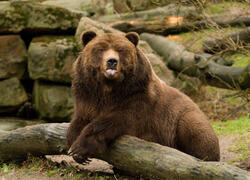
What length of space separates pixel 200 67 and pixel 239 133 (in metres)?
2.72

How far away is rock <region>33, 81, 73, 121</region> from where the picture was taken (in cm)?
965

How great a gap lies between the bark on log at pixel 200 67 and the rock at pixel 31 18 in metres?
3.58

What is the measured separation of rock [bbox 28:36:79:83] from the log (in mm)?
4124

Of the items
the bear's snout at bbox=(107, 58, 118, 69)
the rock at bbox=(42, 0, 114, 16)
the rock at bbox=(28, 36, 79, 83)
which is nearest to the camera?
the bear's snout at bbox=(107, 58, 118, 69)

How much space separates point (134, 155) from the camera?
13.7 ft

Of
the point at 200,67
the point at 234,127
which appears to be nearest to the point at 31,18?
the point at 200,67

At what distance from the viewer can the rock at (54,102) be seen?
965cm

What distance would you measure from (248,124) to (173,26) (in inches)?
301

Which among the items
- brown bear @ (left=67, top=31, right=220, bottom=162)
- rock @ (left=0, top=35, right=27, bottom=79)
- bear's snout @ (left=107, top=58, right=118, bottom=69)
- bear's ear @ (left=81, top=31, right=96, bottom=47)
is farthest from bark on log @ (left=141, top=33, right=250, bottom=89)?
rock @ (left=0, top=35, right=27, bottom=79)

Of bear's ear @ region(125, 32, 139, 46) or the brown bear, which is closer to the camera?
the brown bear

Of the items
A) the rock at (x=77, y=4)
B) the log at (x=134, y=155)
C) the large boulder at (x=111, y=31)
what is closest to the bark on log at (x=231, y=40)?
the large boulder at (x=111, y=31)

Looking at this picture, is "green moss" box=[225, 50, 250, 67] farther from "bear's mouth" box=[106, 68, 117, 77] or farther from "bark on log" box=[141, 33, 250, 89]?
"bear's mouth" box=[106, 68, 117, 77]

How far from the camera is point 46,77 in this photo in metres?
9.59

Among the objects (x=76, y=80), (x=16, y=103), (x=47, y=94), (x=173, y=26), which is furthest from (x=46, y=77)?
(x=173, y=26)
